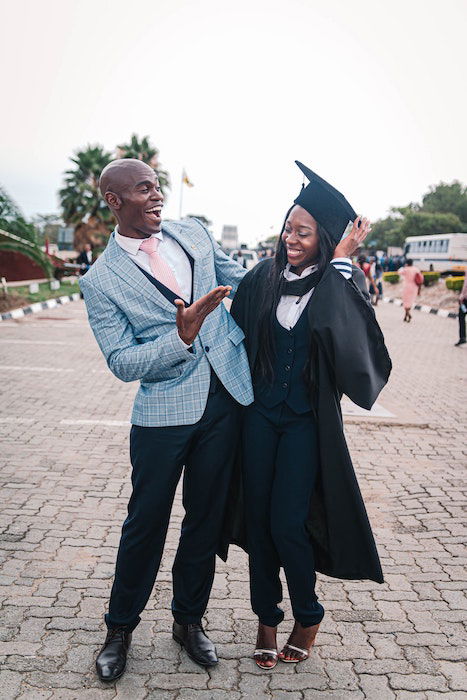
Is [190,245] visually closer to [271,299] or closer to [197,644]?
[271,299]

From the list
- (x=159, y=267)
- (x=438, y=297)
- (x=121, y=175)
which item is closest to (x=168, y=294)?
(x=159, y=267)

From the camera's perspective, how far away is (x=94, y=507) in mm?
4340

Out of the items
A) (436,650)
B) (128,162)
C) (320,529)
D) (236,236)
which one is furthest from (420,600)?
(236,236)

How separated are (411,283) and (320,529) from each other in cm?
1523

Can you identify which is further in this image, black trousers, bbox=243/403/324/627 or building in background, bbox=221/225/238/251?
building in background, bbox=221/225/238/251

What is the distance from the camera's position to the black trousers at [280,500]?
254 cm

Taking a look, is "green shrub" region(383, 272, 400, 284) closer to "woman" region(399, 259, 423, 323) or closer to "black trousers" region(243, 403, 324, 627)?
"woman" region(399, 259, 423, 323)

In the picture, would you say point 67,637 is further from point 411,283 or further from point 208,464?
point 411,283

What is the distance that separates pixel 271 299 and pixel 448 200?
3531 inches

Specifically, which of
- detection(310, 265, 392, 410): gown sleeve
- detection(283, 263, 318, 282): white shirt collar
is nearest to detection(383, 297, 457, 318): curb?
detection(283, 263, 318, 282): white shirt collar

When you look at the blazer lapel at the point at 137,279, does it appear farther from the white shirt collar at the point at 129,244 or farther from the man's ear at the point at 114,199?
the man's ear at the point at 114,199

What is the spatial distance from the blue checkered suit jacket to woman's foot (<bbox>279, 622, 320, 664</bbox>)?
3.29 ft

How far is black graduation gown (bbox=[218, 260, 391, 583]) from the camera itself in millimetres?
2443

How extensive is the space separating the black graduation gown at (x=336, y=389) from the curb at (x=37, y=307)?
12.9 m
